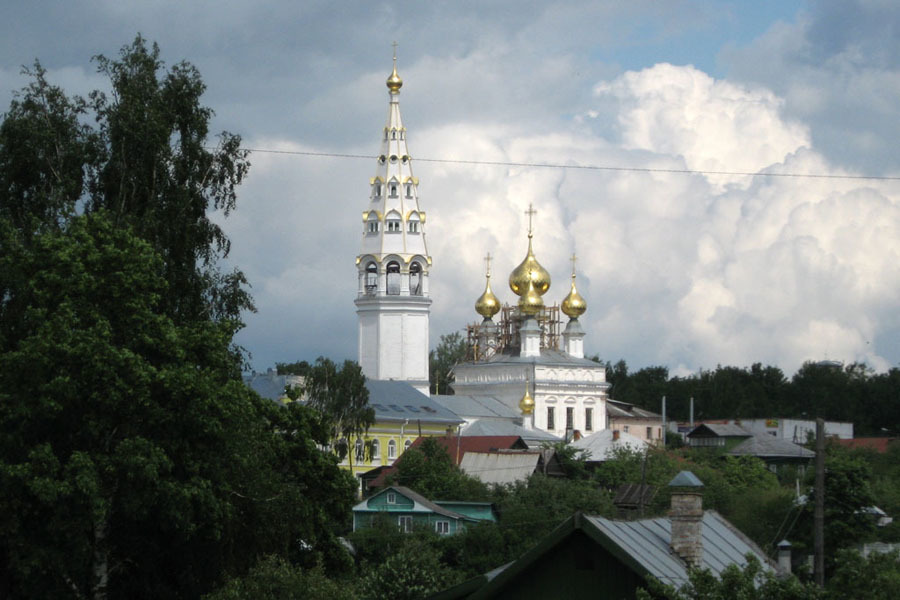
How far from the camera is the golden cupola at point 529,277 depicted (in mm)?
102000

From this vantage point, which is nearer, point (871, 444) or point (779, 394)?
point (871, 444)

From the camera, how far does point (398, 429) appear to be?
83.3m

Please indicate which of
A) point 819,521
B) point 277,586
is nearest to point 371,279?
point 277,586

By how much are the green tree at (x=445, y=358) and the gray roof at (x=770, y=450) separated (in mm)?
40644

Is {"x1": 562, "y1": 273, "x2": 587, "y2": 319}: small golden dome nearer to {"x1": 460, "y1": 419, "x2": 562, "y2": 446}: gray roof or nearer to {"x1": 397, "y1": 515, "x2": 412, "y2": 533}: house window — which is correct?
{"x1": 460, "y1": 419, "x2": 562, "y2": 446}: gray roof

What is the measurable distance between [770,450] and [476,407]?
20318 mm

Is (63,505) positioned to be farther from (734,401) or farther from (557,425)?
(734,401)

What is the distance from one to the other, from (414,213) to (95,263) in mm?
68010

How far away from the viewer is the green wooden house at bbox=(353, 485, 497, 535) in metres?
50.9

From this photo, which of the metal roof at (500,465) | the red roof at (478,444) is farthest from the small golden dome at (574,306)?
the metal roof at (500,465)

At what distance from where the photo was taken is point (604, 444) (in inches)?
3063

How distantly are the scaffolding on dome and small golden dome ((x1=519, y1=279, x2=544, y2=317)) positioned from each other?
1.58 feet

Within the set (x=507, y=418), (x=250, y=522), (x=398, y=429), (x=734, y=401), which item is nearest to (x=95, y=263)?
(x=250, y=522)

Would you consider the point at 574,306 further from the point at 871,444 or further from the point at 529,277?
the point at 871,444
